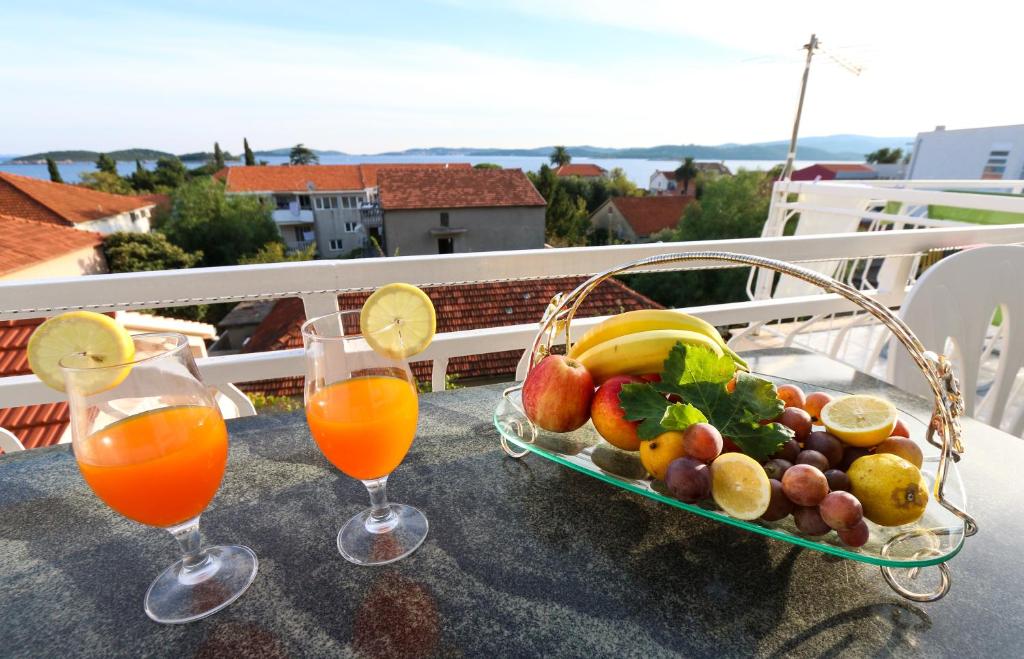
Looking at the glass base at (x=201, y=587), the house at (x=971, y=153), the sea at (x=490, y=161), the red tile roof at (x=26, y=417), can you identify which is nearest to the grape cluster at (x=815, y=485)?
the glass base at (x=201, y=587)

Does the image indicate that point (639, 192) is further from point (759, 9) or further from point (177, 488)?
point (177, 488)

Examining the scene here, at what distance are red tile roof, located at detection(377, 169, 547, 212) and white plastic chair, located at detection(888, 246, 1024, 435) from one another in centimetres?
1903

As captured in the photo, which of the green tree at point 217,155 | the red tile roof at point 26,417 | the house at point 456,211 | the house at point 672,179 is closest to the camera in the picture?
the red tile roof at point 26,417

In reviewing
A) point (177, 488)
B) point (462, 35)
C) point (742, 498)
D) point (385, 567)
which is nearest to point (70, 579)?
point (177, 488)

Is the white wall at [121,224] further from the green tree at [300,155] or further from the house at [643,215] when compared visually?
the green tree at [300,155]

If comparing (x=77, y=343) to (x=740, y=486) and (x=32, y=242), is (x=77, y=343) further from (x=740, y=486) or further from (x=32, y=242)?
(x=32, y=242)

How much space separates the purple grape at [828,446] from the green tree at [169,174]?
43570 millimetres

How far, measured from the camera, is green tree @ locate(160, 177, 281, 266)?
23.8 m

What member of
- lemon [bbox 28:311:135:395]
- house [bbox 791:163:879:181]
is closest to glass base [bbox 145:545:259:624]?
lemon [bbox 28:311:135:395]

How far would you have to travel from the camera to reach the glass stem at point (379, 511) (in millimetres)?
552

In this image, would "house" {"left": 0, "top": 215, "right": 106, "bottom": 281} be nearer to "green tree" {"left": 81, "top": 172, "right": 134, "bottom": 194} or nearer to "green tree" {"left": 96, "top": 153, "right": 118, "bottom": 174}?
"green tree" {"left": 81, "top": 172, "right": 134, "bottom": 194}

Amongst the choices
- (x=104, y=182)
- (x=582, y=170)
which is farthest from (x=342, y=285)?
(x=582, y=170)

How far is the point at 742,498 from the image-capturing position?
46cm

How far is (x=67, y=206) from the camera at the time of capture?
59.8 feet
